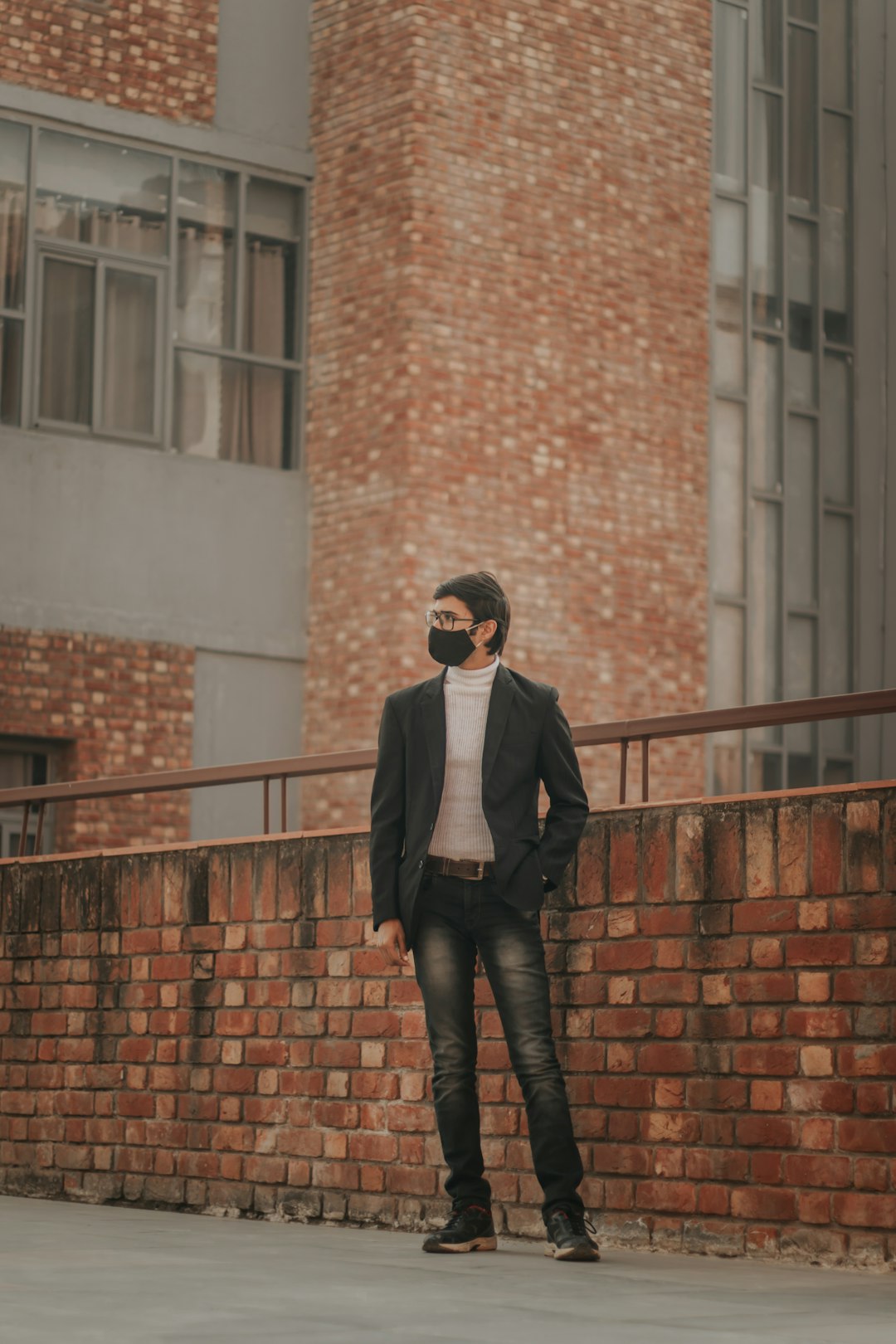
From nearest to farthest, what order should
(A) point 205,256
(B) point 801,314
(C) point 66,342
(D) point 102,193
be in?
(C) point 66,342
(D) point 102,193
(A) point 205,256
(B) point 801,314

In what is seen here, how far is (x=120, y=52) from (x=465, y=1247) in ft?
44.7

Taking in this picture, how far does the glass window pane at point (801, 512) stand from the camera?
2086cm

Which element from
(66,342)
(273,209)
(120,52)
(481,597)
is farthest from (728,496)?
(481,597)

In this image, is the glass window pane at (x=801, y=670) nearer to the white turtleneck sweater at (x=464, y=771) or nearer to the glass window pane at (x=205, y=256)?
the glass window pane at (x=205, y=256)

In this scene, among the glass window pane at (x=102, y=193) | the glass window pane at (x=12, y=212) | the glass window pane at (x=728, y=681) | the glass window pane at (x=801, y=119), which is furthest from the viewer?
the glass window pane at (x=801, y=119)

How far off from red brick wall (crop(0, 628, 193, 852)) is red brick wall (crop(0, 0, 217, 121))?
4.65m

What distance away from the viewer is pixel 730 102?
67.4 feet

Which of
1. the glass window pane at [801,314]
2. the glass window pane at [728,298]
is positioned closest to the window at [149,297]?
the glass window pane at [728,298]

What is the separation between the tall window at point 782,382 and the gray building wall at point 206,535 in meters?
4.24

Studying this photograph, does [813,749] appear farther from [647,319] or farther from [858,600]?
[647,319]

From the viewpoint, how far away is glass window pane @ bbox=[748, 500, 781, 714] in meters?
20.3

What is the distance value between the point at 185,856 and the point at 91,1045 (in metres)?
1.08

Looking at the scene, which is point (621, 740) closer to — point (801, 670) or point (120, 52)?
point (120, 52)

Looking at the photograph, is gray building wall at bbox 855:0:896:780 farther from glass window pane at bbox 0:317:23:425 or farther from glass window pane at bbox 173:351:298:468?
glass window pane at bbox 0:317:23:425
